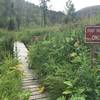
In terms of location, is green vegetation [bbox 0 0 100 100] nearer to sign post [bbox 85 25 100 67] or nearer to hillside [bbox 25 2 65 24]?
sign post [bbox 85 25 100 67]

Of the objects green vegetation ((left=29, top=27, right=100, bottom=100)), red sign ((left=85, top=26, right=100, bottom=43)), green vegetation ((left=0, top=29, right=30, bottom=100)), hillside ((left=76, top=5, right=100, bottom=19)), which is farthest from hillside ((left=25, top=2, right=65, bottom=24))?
red sign ((left=85, top=26, right=100, bottom=43))

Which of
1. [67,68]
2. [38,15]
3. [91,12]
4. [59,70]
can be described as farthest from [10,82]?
[38,15]

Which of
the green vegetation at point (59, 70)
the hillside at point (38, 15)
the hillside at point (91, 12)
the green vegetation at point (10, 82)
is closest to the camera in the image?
the green vegetation at point (10, 82)

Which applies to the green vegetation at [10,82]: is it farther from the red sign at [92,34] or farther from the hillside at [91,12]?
the hillside at [91,12]

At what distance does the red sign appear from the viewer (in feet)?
19.9

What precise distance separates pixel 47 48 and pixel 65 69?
246 centimetres

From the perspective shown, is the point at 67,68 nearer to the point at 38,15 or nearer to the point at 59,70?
the point at 59,70

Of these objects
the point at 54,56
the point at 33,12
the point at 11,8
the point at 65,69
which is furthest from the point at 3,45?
the point at 33,12

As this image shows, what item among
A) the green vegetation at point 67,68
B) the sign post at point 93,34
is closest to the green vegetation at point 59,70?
the green vegetation at point 67,68

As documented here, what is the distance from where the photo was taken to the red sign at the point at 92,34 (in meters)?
6.07

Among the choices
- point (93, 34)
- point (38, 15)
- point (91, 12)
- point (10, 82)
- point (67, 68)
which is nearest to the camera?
point (10, 82)

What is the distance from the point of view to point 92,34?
20.1 ft

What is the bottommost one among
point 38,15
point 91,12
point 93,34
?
point 93,34

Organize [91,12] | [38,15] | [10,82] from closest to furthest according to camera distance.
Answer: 1. [10,82]
2. [91,12]
3. [38,15]
